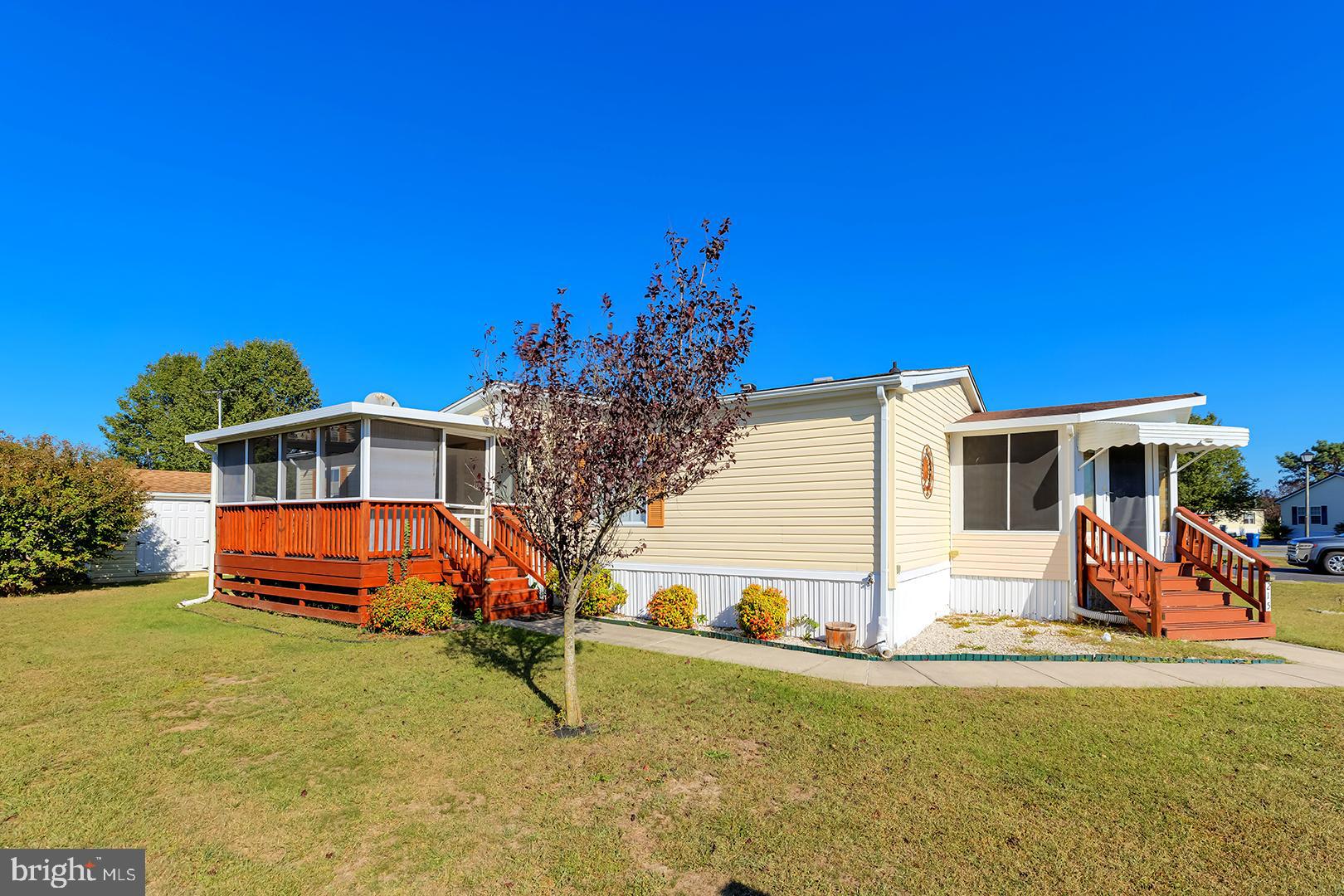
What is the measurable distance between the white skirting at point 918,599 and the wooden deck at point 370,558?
17.1 ft

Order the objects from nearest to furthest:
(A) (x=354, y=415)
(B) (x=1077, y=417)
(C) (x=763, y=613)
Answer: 1. (C) (x=763, y=613)
2. (A) (x=354, y=415)
3. (B) (x=1077, y=417)

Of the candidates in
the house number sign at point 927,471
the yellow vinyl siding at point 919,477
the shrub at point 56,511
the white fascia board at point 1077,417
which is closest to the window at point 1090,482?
the white fascia board at point 1077,417

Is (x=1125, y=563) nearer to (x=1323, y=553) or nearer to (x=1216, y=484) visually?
(x=1323, y=553)

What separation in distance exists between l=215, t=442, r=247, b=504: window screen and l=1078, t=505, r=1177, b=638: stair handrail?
1473 cm

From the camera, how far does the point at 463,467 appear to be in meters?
11.7

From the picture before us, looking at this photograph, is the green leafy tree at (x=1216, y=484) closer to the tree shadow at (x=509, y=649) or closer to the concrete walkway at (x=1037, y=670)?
the concrete walkway at (x=1037, y=670)

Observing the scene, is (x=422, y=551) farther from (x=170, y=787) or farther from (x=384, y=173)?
(x=384, y=173)

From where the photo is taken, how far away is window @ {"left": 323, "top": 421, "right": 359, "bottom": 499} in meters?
10.1

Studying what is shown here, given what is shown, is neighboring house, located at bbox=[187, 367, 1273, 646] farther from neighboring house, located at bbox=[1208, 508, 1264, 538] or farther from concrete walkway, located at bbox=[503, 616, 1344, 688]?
neighboring house, located at bbox=[1208, 508, 1264, 538]

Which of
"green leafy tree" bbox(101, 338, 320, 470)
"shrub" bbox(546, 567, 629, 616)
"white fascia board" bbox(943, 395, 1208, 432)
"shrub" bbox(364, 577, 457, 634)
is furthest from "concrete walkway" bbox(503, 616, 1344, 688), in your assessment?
"green leafy tree" bbox(101, 338, 320, 470)

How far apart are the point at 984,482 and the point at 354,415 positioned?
10.3 metres

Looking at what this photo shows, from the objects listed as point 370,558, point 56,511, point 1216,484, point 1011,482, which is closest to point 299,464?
point 370,558

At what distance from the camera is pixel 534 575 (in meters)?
10.8

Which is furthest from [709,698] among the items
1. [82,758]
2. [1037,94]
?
[1037,94]
